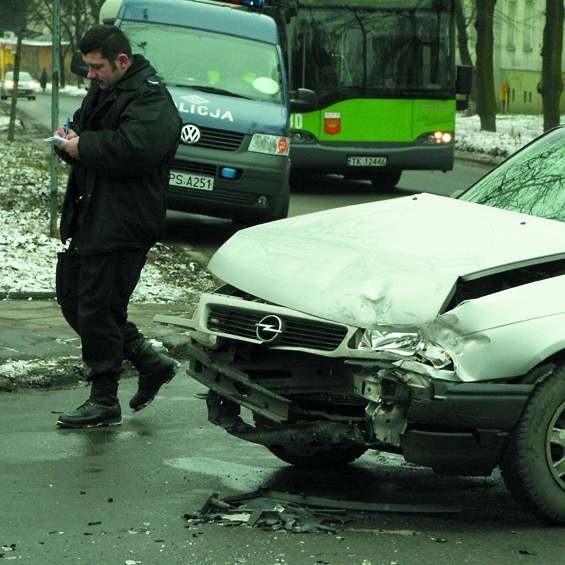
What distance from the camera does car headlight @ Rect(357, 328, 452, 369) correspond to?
545 cm

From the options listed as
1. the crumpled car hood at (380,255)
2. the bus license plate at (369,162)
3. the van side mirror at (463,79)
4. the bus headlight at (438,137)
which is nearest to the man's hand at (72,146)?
the crumpled car hood at (380,255)

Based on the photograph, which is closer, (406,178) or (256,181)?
(256,181)

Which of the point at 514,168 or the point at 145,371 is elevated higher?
the point at 514,168

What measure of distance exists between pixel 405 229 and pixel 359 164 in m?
15.9

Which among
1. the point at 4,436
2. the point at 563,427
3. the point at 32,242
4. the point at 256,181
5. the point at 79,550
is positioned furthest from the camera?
the point at 256,181

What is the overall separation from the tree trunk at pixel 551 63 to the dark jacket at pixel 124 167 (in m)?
26.1

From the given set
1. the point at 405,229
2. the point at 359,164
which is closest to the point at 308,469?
the point at 405,229

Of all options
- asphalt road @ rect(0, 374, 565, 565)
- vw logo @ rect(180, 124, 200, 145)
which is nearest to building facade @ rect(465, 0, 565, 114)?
vw logo @ rect(180, 124, 200, 145)

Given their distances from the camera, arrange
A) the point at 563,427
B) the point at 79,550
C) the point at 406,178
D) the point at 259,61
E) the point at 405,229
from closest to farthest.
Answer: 1. the point at 79,550
2. the point at 563,427
3. the point at 405,229
4. the point at 259,61
5. the point at 406,178

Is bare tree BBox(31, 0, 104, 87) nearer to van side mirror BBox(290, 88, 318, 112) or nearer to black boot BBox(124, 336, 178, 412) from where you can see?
van side mirror BBox(290, 88, 318, 112)

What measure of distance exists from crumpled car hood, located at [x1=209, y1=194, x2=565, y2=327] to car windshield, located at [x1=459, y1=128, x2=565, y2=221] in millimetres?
200

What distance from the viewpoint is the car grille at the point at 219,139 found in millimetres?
14914

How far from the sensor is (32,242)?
13.5 meters

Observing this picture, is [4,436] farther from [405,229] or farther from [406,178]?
[406,178]
